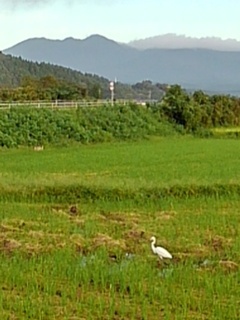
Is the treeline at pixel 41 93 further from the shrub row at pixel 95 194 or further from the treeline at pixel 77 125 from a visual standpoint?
the shrub row at pixel 95 194

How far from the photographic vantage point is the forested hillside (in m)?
47.6

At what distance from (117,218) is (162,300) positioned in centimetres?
442

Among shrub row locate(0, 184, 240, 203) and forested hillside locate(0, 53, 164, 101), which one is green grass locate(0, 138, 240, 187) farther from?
forested hillside locate(0, 53, 164, 101)

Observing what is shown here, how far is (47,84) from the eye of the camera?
5544cm

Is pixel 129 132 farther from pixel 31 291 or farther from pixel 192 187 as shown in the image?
pixel 31 291

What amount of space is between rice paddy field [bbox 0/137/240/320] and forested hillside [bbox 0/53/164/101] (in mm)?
33126

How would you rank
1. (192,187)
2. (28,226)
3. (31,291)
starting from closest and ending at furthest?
(31,291) < (28,226) < (192,187)

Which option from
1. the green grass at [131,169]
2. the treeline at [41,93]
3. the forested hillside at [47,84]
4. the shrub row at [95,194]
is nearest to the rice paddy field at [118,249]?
the shrub row at [95,194]

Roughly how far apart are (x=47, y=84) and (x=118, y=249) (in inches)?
1907

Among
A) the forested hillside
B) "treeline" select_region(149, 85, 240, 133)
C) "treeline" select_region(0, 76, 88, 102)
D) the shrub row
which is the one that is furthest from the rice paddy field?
the forested hillside

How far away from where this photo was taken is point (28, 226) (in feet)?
31.0

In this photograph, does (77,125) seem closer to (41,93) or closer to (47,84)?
(41,93)

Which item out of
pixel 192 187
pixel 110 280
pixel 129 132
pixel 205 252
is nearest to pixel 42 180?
pixel 192 187

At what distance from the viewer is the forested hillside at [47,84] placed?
47625 millimetres
